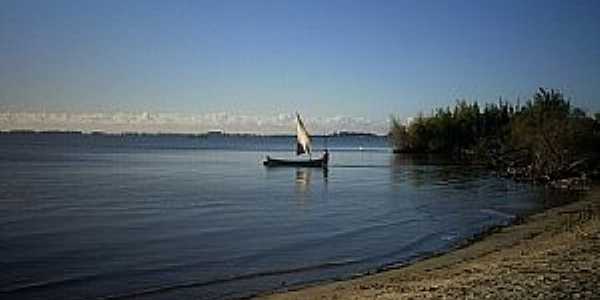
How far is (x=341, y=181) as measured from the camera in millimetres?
67812

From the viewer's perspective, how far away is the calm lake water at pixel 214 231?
20062mm

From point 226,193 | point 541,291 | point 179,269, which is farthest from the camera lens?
point 226,193

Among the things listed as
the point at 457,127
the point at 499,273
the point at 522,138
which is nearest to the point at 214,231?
the point at 499,273

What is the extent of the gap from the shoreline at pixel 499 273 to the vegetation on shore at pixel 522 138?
35.1 metres

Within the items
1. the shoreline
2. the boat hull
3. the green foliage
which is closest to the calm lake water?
the shoreline

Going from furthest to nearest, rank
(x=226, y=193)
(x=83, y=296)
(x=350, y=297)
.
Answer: (x=226, y=193) → (x=83, y=296) → (x=350, y=297)

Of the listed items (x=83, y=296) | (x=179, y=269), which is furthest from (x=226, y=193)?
(x=83, y=296)

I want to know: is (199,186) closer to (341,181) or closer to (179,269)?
(341,181)

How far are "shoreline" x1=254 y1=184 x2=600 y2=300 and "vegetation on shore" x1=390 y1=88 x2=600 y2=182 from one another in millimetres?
35110

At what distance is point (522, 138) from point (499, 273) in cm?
6314

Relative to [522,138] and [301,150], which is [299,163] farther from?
[522,138]

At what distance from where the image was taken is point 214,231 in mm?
30312

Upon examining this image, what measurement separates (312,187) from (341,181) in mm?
9171

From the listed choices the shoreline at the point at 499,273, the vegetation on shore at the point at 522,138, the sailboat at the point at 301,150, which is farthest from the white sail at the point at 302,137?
the shoreline at the point at 499,273
